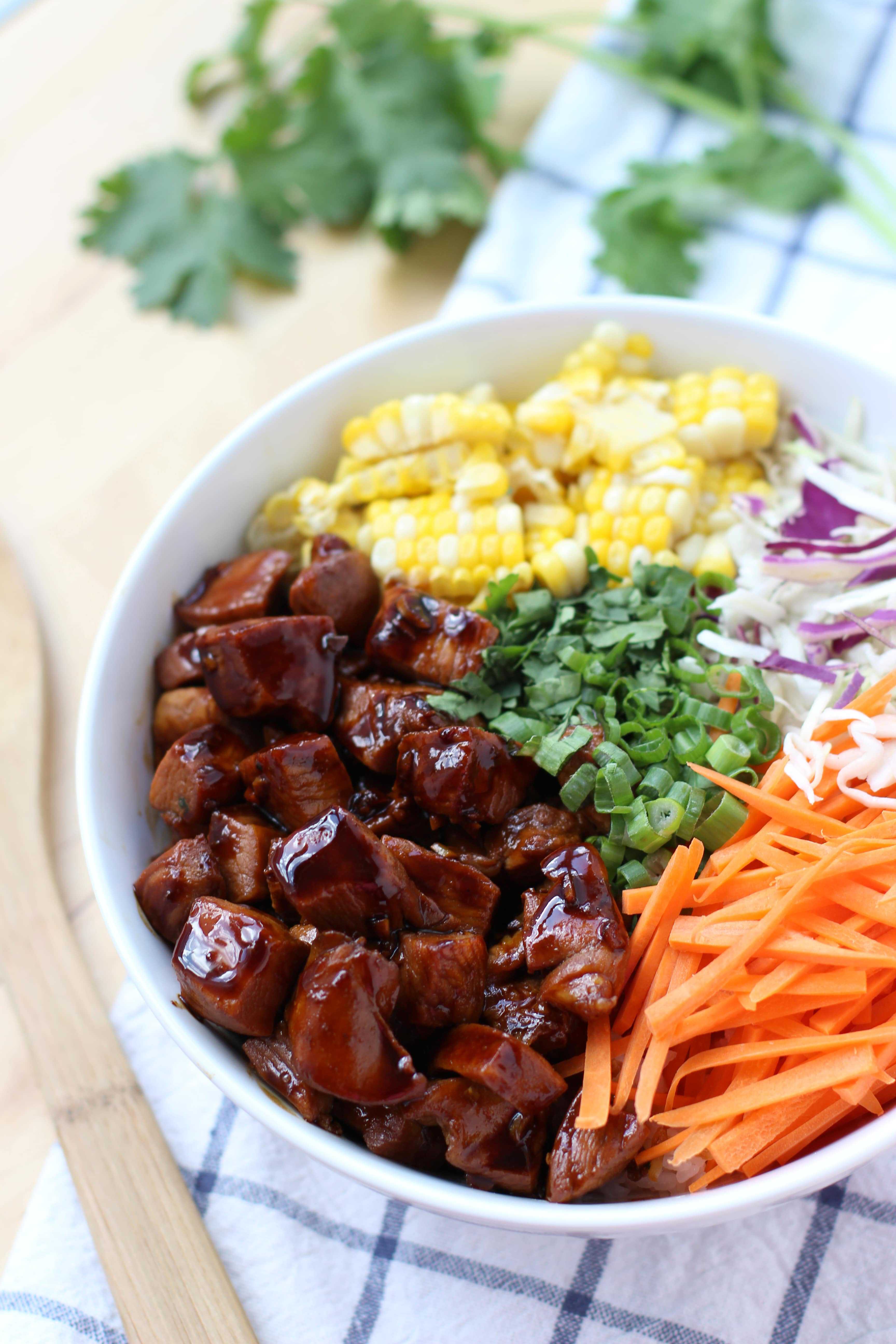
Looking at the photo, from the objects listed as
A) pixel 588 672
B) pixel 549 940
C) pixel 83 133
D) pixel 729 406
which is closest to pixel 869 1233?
pixel 549 940

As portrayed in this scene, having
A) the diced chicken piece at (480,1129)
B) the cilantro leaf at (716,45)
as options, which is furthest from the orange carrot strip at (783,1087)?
the cilantro leaf at (716,45)

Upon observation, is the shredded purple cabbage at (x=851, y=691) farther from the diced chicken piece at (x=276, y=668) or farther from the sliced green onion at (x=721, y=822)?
the diced chicken piece at (x=276, y=668)

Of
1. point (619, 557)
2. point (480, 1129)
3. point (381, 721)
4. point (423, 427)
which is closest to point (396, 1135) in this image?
point (480, 1129)

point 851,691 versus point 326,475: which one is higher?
point 851,691

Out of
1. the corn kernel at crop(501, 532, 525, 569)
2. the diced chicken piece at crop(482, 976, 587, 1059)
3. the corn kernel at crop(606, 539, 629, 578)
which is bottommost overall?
the diced chicken piece at crop(482, 976, 587, 1059)

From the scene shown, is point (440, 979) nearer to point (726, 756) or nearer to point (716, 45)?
point (726, 756)

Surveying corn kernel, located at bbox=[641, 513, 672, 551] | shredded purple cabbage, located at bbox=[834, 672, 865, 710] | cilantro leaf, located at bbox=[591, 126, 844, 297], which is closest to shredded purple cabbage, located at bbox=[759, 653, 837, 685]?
shredded purple cabbage, located at bbox=[834, 672, 865, 710]

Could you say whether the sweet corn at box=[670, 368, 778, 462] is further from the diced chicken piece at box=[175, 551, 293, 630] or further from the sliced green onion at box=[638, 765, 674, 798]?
the diced chicken piece at box=[175, 551, 293, 630]
